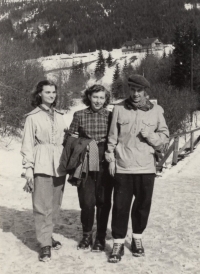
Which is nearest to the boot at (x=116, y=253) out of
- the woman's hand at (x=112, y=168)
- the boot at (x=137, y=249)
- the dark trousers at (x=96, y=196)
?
the boot at (x=137, y=249)

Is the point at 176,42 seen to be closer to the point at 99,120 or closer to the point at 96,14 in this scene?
the point at 99,120

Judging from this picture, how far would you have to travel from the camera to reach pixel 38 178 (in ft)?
12.1

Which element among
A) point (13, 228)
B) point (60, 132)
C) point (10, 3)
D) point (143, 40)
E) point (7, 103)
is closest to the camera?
point (60, 132)

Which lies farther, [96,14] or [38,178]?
[96,14]

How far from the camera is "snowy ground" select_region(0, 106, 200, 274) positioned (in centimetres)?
353

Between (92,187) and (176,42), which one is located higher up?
(176,42)

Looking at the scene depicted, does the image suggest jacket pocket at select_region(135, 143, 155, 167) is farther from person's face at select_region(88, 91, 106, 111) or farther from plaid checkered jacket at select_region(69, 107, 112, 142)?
person's face at select_region(88, 91, 106, 111)

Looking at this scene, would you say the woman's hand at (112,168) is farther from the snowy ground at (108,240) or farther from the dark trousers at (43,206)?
the snowy ground at (108,240)

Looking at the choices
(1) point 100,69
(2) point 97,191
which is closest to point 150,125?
(2) point 97,191

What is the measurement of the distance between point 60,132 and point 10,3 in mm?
160098

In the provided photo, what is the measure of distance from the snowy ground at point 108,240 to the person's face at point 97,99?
1.57 meters

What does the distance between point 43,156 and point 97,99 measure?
805 mm

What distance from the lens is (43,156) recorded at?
Answer: 12.1ft

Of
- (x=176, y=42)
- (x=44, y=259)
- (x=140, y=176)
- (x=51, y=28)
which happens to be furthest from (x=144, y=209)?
(x=51, y=28)
